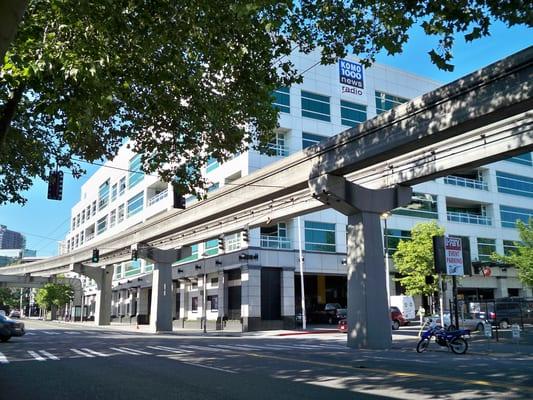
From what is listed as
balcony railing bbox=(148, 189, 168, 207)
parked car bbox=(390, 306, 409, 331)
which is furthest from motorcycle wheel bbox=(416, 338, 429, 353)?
balcony railing bbox=(148, 189, 168, 207)

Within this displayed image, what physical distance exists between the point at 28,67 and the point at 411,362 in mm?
12326

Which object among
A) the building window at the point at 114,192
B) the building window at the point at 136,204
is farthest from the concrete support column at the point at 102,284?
the building window at the point at 114,192

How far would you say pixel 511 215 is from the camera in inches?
2293

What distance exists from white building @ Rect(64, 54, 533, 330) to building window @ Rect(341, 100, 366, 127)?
103mm

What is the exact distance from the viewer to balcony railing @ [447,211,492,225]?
54312 millimetres

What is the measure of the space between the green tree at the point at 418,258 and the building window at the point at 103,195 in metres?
48.8

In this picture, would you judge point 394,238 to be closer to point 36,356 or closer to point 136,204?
point 136,204

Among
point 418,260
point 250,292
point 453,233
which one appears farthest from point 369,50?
point 453,233

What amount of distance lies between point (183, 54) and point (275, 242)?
107 ft

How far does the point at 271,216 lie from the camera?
29125 millimetres

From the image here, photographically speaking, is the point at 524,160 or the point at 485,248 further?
the point at 524,160

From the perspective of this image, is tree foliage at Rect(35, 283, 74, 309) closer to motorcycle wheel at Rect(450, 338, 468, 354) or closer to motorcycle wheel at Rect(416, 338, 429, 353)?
motorcycle wheel at Rect(416, 338, 429, 353)

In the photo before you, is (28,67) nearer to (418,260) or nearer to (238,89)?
(238,89)

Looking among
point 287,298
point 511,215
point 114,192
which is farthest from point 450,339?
point 114,192
